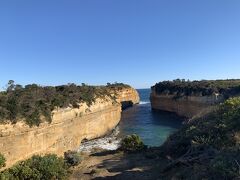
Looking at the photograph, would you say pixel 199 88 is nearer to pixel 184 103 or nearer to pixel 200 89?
pixel 200 89

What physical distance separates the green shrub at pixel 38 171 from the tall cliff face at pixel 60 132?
2622 mm

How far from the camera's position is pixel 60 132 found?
2908 centimetres

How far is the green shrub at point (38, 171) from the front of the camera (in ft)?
60.7

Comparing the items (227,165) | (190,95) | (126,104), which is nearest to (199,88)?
(190,95)

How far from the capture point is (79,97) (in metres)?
37.0

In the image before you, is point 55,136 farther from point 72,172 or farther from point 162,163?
point 162,163

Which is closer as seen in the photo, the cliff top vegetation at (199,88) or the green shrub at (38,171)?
the green shrub at (38,171)

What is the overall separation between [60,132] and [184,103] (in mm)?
33676

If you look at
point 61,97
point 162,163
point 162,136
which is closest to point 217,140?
point 162,163

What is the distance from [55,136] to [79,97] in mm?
9509

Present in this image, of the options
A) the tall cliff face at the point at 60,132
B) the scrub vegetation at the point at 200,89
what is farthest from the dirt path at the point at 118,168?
the scrub vegetation at the point at 200,89

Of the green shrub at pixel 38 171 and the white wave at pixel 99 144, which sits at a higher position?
the green shrub at pixel 38 171

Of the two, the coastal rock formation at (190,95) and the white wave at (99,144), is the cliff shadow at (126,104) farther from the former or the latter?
the white wave at (99,144)

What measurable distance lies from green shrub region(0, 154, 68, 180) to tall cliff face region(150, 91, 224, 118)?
2713cm
